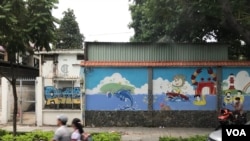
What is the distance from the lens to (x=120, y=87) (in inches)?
728

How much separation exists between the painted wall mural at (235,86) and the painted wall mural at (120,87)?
322cm

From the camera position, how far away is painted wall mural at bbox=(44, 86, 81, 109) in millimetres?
18875

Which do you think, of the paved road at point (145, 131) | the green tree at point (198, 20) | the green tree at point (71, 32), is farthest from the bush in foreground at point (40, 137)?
the green tree at point (71, 32)

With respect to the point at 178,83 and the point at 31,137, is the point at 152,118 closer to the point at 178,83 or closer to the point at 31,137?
the point at 178,83

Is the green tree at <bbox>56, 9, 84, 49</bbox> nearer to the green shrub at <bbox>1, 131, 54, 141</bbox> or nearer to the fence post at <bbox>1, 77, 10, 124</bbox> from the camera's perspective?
the fence post at <bbox>1, 77, 10, 124</bbox>

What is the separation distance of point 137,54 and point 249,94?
4825mm

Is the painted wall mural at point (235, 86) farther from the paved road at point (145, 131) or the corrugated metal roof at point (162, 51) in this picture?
the paved road at point (145, 131)

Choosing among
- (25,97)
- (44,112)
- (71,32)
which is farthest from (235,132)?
(71,32)

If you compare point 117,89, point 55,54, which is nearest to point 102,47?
point 117,89

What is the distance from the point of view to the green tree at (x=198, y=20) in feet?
42.6

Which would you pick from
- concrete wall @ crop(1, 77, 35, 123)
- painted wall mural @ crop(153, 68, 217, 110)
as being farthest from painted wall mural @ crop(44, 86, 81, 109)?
painted wall mural @ crop(153, 68, 217, 110)

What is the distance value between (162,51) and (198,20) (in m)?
1.98

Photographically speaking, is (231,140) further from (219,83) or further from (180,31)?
(180,31)

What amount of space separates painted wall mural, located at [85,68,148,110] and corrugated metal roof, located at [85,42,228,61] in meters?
0.67
